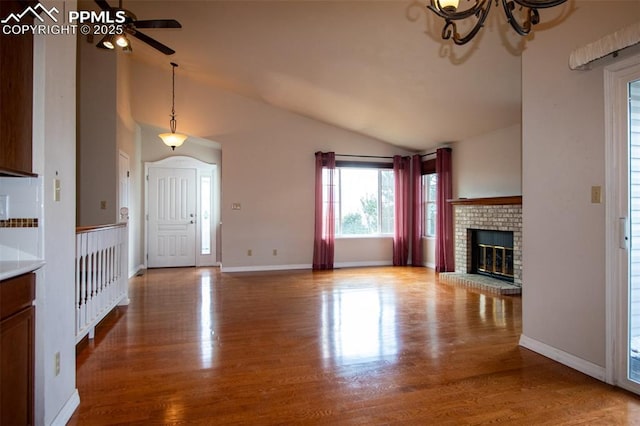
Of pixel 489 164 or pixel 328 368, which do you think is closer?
pixel 328 368

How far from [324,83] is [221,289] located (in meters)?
3.46

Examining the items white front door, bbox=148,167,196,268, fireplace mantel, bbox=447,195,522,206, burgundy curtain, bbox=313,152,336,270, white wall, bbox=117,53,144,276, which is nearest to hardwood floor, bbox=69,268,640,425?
fireplace mantel, bbox=447,195,522,206

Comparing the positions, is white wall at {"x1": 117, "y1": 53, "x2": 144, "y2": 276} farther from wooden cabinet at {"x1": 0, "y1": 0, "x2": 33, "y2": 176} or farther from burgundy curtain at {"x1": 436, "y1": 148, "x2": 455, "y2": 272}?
burgundy curtain at {"x1": 436, "y1": 148, "x2": 455, "y2": 272}

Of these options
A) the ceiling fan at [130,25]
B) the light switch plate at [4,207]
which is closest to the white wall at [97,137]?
the ceiling fan at [130,25]

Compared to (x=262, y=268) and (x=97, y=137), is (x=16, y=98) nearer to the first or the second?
(x=97, y=137)

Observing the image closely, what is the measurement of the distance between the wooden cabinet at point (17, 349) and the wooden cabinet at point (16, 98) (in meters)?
0.51

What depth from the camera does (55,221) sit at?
192 cm

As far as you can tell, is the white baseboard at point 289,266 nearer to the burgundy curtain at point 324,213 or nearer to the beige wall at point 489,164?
the burgundy curtain at point 324,213

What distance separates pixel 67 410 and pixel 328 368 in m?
1.62

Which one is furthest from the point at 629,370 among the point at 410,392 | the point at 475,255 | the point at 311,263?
the point at 311,263

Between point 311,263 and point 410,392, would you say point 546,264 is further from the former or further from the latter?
point 311,263

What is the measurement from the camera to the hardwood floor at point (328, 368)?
2.09 metres

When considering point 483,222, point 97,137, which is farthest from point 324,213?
point 97,137

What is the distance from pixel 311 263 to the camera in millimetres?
7406
